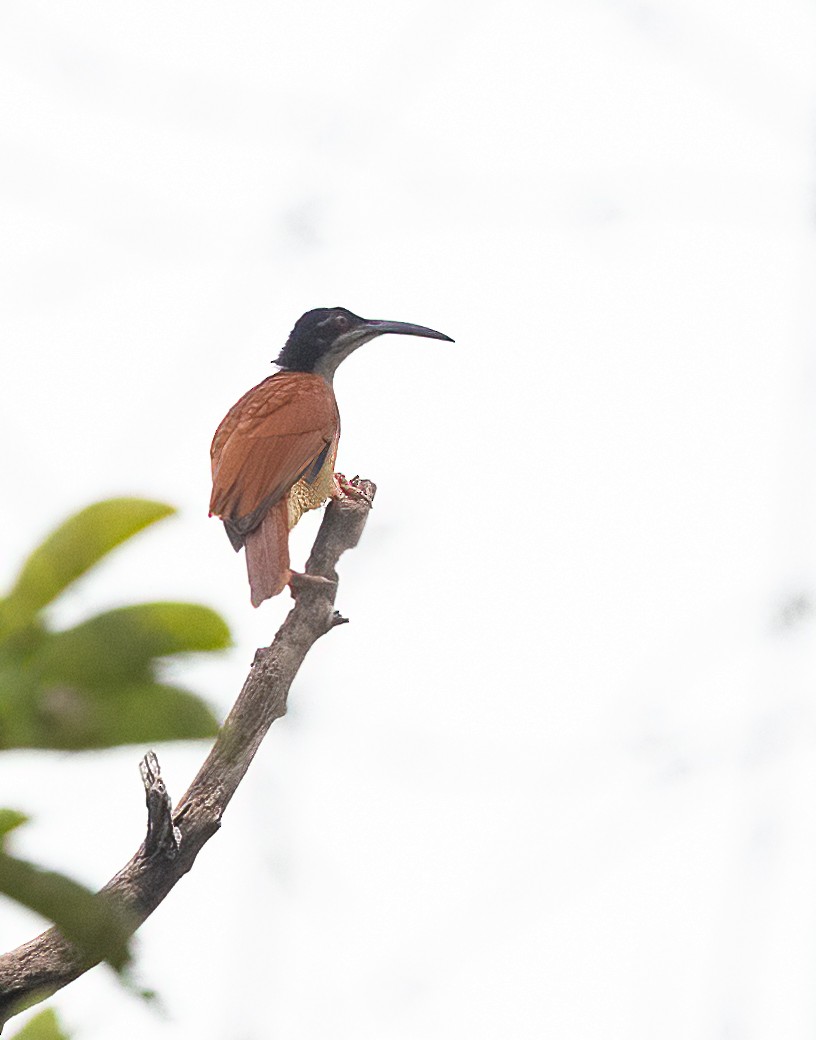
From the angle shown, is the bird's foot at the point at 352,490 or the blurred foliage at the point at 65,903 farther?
the bird's foot at the point at 352,490

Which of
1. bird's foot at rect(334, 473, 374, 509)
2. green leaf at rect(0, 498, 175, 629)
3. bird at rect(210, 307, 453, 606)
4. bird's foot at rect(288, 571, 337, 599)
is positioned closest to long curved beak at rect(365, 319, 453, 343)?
bird at rect(210, 307, 453, 606)

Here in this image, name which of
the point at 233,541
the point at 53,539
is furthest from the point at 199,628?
the point at 233,541

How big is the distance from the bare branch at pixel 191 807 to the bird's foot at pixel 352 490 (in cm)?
55

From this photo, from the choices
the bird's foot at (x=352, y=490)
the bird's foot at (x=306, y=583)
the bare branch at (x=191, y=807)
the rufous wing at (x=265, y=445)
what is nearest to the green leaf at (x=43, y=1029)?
the bare branch at (x=191, y=807)

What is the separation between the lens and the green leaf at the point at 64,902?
116cm

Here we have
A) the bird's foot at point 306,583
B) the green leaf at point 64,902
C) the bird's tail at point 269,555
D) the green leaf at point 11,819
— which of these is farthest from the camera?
the bird's tail at point 269,555

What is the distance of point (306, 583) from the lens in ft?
13.8

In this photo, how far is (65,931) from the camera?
118 centimetres

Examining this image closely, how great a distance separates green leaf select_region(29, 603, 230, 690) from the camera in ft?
3.97

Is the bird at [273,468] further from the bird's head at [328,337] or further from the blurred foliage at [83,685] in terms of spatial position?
the blurred foliage at [83,685]

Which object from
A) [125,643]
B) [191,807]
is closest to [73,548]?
[125,643]

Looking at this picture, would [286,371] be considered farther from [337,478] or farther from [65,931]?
[65,931]

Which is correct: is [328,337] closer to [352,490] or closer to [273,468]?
[273,468]

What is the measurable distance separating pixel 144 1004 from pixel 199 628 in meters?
0.37
